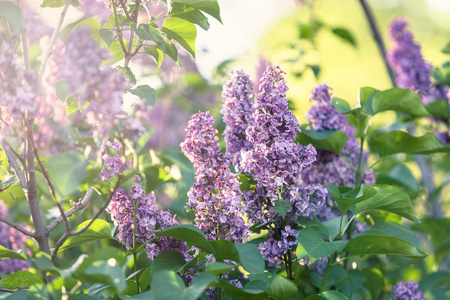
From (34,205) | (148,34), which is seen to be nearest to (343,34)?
(148,34)

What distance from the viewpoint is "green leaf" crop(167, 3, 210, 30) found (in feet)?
3.63

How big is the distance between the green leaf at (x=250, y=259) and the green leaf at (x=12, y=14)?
0.61m

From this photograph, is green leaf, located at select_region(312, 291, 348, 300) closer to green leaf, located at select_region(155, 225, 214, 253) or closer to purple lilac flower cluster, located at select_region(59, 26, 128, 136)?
green leaf, located at select_region(155, 225, 214, 253)

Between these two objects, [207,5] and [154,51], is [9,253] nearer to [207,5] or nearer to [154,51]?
[154,51]

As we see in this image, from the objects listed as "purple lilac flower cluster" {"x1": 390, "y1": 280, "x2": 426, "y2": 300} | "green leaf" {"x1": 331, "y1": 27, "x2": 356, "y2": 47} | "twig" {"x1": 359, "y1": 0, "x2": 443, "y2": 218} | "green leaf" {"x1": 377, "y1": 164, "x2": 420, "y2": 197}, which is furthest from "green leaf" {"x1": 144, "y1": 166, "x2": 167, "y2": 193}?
"green leaf" {"x1": 331, "y1": 27, "x2": 356, "y2": 47}

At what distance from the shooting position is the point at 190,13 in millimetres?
1111

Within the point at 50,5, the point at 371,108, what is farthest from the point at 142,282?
the point at 371,108

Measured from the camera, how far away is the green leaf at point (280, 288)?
91 centimetres

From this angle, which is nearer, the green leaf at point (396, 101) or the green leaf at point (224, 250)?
the green leaf at point (224, 250)

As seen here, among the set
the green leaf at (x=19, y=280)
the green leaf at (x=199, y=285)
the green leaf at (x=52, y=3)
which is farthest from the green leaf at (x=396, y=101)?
the green leaf at (x=19, y=280)

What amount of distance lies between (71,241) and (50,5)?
0.57 m

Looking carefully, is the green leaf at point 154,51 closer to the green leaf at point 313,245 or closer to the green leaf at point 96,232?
the green leaf at point 96,232

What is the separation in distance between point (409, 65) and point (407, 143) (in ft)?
3.65

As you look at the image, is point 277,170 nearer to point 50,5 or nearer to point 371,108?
point 371,108
